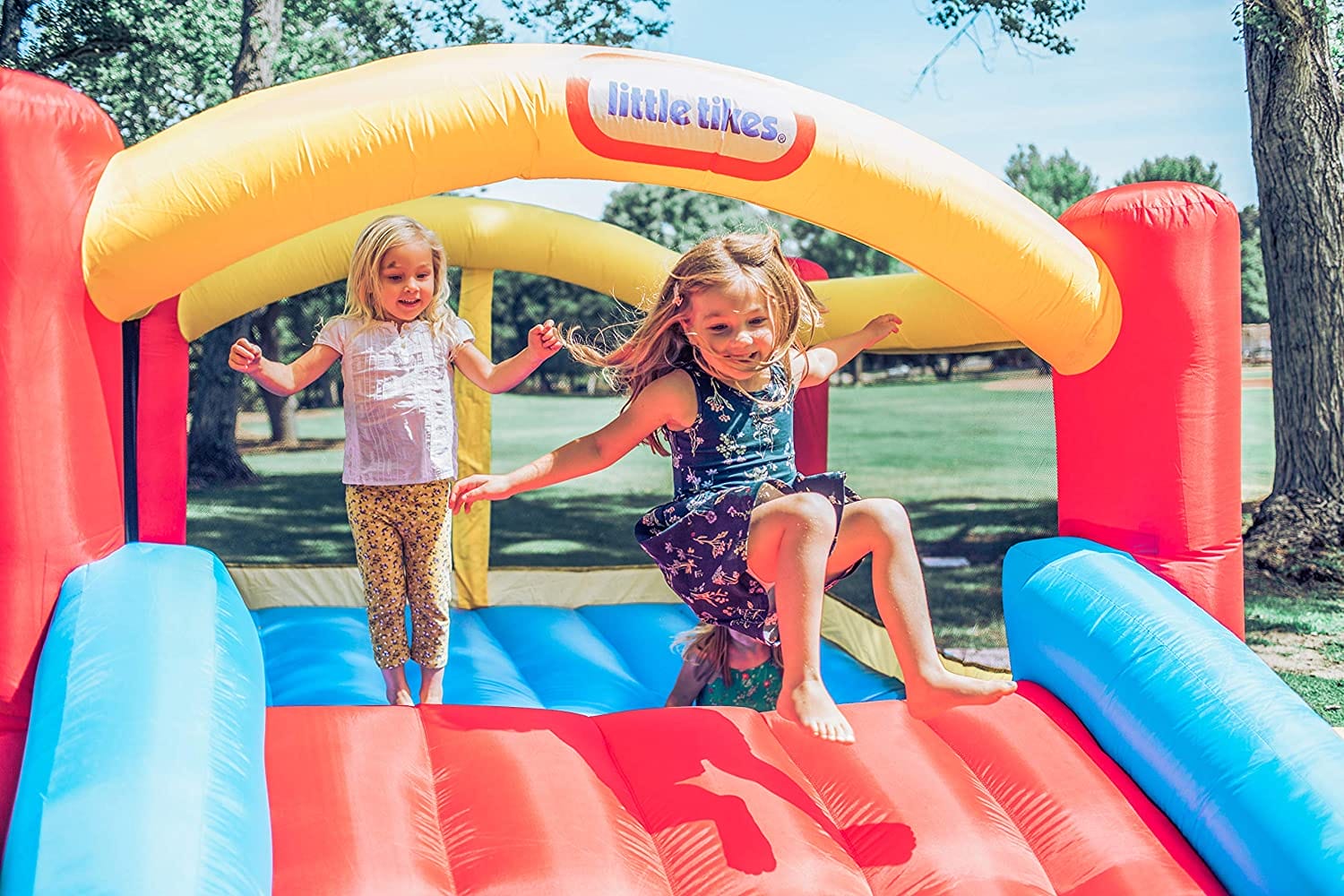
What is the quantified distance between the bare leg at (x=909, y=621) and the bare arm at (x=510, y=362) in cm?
66

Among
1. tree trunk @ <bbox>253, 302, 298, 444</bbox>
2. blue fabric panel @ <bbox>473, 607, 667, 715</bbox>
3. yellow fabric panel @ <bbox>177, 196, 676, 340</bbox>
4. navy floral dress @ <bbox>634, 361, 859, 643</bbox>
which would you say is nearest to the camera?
navy floral dress @ <bbox>634, 361, 859, 643</bbox>

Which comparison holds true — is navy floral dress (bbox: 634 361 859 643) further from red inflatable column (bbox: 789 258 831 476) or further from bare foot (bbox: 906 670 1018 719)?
red inflatable column (bbox: 789 258 831 476)

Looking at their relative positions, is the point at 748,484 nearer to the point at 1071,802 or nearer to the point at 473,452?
the point at 1071,802

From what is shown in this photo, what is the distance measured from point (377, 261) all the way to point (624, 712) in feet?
3.64

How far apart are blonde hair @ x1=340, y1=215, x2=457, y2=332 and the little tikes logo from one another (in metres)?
0.57

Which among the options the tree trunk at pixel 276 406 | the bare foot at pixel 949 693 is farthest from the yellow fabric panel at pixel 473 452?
the tree trunk at pixel 276 406

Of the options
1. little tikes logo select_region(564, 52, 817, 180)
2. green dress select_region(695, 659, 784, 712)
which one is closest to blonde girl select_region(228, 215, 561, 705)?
little tikes logo select_region(564, 52, 817, 180)

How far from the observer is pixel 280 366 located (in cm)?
248

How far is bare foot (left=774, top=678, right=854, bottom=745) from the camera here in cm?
186

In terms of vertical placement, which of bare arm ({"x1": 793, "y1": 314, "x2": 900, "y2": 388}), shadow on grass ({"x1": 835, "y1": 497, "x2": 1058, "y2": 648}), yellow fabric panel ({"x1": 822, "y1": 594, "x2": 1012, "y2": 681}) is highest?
bare arm ({"x1": 793, "y1": 314, "x2": 900, "y2": 388})

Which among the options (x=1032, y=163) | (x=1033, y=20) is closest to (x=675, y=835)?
(x=1033, y=20)

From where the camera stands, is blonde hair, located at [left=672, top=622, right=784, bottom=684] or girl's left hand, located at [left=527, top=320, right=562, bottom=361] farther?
blonde hair, located at [left=672, top=622, right=784, bottom=684]

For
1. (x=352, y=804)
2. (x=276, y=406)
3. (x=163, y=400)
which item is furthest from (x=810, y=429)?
(x=276, y=406)

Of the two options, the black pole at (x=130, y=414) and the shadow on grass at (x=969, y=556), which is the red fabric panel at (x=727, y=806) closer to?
the black pole at (x=130, y=414)
